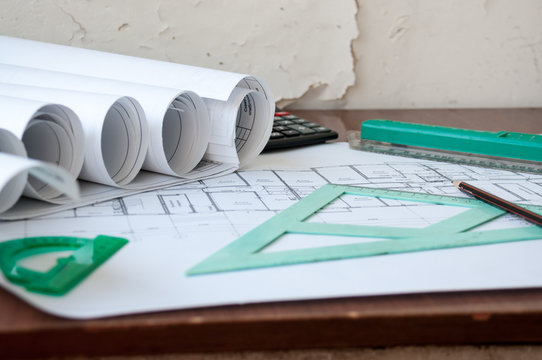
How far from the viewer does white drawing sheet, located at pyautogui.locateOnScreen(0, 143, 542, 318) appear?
411 mm

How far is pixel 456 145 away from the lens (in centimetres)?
80

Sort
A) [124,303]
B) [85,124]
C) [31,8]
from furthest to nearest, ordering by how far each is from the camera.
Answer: [31,8] → [85,124] → [124,303]

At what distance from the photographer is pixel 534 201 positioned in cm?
65

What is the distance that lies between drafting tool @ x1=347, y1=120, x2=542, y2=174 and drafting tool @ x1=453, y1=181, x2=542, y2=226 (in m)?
0.13

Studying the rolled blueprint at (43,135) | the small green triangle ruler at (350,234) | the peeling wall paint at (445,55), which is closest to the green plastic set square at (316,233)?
the small green triangle ruler at (350,234)

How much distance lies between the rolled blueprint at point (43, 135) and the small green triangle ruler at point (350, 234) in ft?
0.63

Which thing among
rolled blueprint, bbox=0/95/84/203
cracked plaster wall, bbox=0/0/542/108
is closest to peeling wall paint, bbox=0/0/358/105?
cracked plaster wall, bbox=0/0/542/108

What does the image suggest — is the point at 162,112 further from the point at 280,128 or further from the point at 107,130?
the point at 280,128

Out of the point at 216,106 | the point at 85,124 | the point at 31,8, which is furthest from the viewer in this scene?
the point at 31,8

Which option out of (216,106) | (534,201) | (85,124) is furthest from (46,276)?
(534,201)

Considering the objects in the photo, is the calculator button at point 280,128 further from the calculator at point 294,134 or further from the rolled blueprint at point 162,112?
the rolled blueprint at point 162,112

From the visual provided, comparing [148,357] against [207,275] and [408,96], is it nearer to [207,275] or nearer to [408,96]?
[207,275]

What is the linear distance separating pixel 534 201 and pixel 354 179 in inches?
7.5

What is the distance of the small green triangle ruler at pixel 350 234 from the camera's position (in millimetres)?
467
